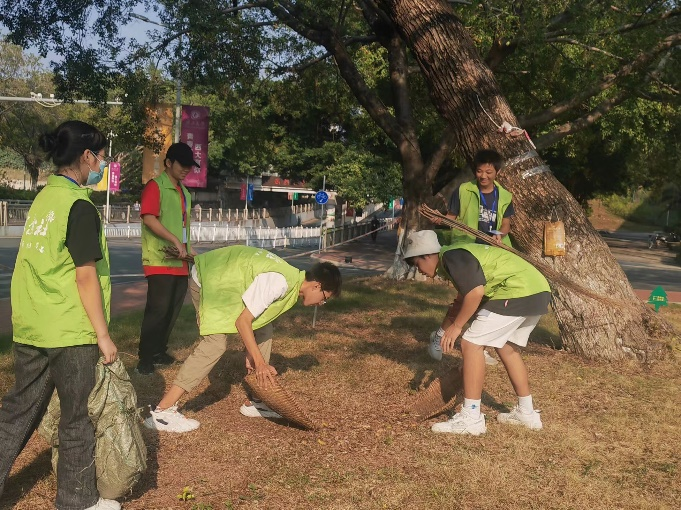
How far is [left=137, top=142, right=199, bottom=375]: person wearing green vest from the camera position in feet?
20.3

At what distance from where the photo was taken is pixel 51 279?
A: 10.7 ft

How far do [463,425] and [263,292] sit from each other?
1610mm

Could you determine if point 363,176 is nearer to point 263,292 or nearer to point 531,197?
point 531,197

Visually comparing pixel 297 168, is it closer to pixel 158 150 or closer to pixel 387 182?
pixel 387 182

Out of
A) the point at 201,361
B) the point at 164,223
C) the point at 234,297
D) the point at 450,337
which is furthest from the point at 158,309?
the point at 450,337

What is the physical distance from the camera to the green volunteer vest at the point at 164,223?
20.6ft

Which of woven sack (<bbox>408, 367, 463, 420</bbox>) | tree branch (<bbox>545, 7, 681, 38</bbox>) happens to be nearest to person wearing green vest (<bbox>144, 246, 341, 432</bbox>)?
woven sack (<bbox>408, 367, 463, 420</bbox>)

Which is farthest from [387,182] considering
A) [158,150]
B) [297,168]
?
[158,150]

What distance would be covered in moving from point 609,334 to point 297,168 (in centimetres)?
3498

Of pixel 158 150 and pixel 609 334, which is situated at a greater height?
pixel 158 150

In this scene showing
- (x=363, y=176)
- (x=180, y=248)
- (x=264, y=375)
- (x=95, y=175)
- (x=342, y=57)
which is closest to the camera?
(x=95, y=175)

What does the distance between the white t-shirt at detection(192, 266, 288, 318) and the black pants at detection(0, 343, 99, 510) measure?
1.18 metres

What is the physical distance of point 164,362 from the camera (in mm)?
6641

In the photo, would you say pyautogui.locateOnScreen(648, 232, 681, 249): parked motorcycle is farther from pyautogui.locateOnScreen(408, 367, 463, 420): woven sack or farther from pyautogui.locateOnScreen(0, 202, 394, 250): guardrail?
pyautogui.locateOnScreen(408, 367, 463, 420): woven sack
